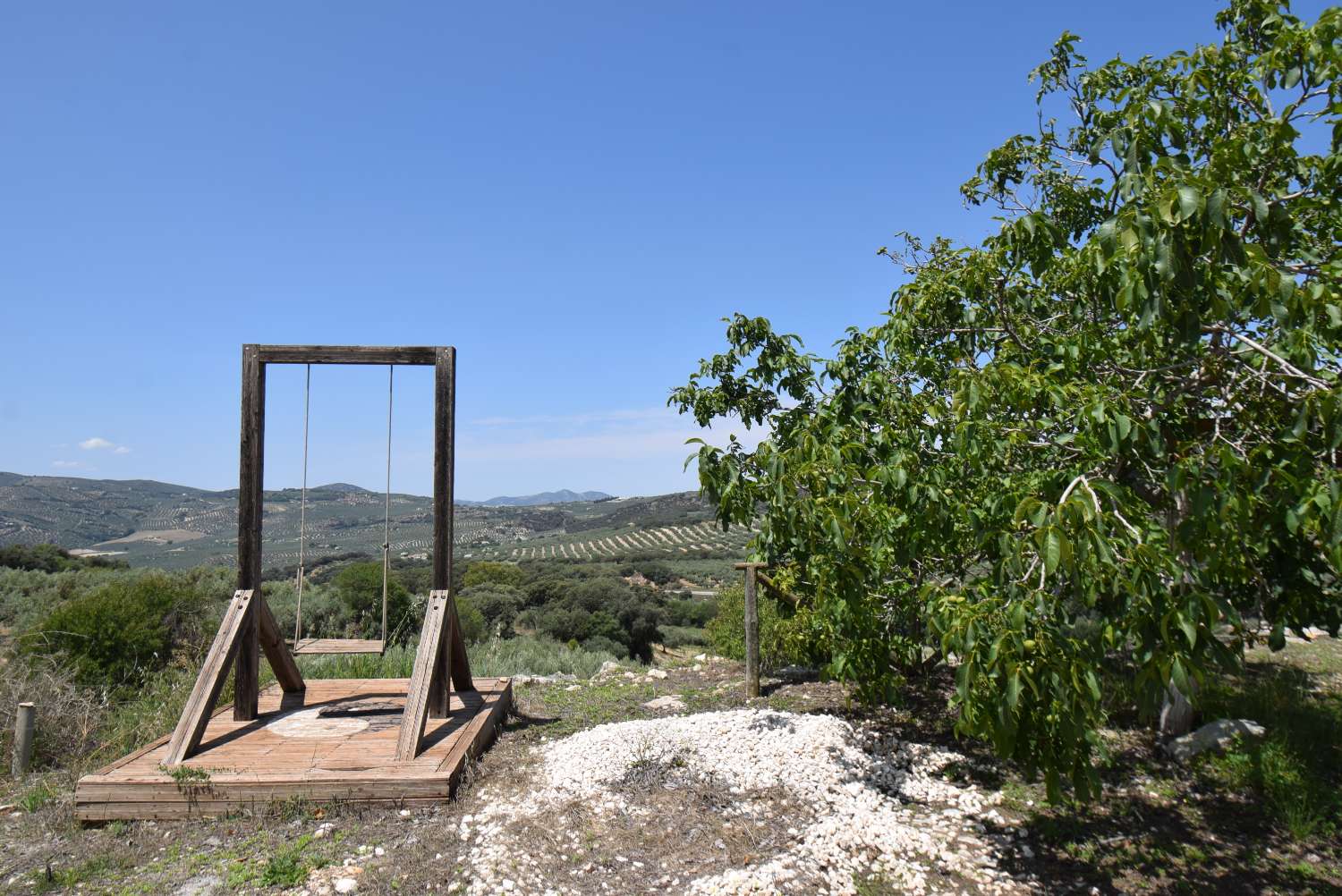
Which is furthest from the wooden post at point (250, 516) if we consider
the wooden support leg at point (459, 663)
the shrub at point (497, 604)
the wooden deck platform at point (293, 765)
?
the shrub at point (497, 604)

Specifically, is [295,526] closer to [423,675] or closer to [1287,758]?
[423,675]

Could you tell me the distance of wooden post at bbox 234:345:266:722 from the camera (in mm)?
5699

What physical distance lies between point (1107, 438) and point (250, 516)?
5610mm

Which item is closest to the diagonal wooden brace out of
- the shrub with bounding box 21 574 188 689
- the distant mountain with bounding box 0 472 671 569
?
the shrub with bounding box 21 574 188 689

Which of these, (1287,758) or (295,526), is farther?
(295,526)

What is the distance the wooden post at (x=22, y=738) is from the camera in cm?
531

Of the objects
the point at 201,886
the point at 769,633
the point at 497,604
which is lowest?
the point at 497,604

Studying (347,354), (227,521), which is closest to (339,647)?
(347,354)

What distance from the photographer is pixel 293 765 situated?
4.87 metres

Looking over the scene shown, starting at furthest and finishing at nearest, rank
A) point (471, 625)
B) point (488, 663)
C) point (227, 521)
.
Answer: point (227, 521) → point (471, 625) → point (488, 663)

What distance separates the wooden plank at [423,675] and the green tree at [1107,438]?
8.18 feet

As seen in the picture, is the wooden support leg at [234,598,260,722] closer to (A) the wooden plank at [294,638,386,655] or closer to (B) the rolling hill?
(A) the wooden plank at [294,638,386,655]

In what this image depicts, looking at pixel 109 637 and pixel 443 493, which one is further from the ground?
pixel 443 493

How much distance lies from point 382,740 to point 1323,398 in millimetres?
5662
